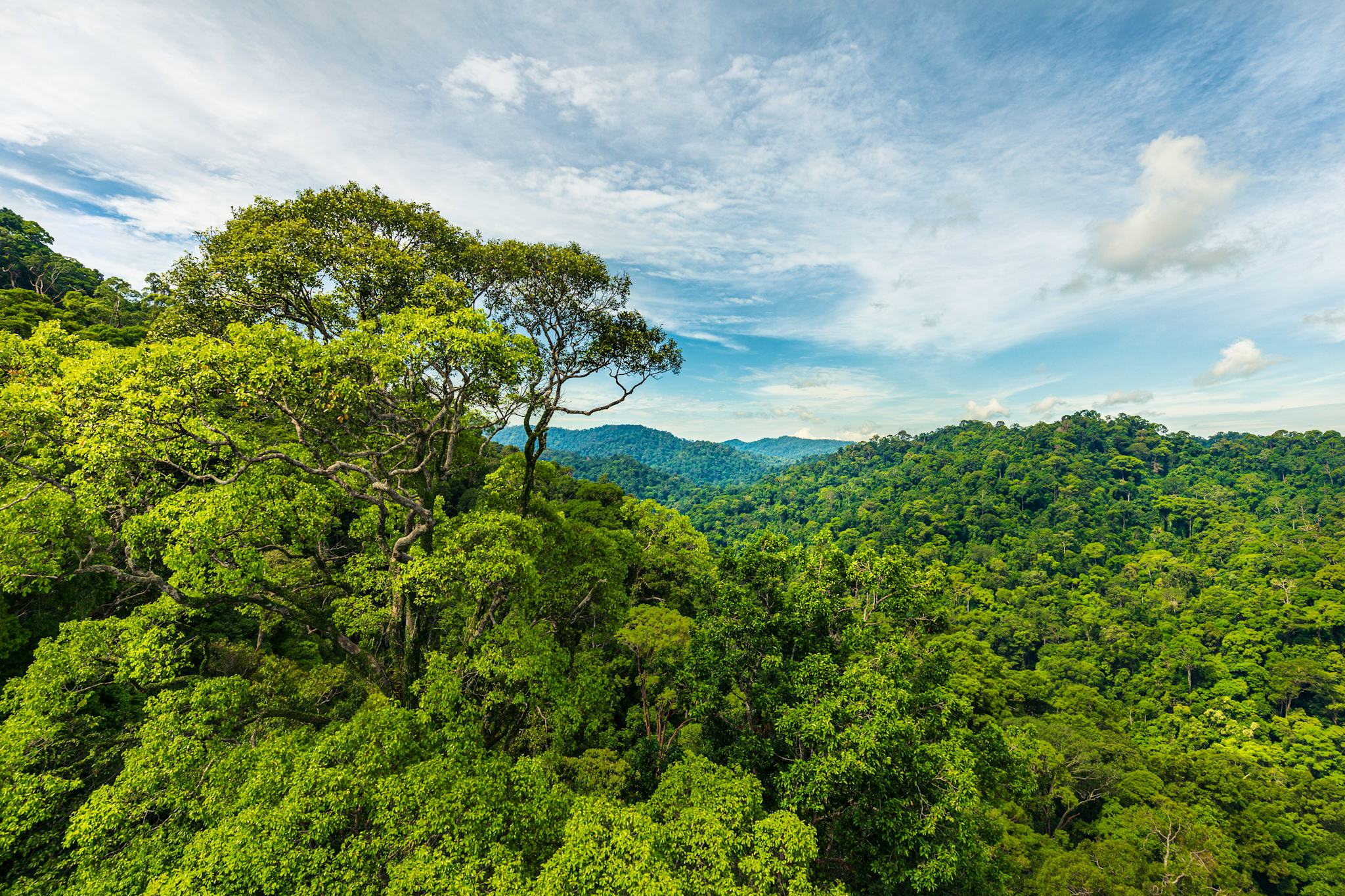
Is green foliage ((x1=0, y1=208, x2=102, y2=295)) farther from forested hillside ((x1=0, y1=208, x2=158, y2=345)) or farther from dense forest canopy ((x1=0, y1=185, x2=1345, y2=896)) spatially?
dense forest canopy ((x1=0, y1=185, x2=1345, y2=896))

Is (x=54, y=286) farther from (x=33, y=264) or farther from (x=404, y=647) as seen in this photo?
(x=404, y=647)

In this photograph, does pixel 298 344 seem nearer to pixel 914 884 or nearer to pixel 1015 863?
pixel 914 884

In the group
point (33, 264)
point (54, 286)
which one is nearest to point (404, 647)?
point (54, 286)

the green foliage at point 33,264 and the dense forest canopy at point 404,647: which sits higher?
the green foliage at point 33,264

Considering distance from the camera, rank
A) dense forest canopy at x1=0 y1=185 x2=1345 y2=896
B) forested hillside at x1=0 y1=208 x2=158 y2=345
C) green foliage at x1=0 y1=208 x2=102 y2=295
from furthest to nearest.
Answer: green foliage at x1=0 y1=208 x2=102 y2=295 → forested hillside at x1=0 y1=208 x2=158 y2=345 → dense forest canopy at x1=0 y1=185 x2=1345 y2=896

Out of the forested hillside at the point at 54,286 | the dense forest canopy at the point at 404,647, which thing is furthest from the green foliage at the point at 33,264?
the dense forest canopy at the point at 404,647

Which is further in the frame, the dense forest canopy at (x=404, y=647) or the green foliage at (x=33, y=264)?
the green foliage at (x=33, y=264)

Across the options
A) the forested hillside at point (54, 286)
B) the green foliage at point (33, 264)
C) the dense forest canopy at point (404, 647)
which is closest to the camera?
the dense forest canopy at point (404, 647)

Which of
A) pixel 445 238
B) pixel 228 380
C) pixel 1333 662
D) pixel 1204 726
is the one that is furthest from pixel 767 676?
pixel 1333 662

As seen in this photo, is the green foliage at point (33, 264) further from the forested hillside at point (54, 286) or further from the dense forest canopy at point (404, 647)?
the dense forest canopy at point (404, 647)

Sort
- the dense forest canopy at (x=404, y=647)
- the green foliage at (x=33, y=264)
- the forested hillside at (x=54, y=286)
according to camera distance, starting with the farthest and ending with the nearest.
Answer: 1. the green foliage at (x=33, y=264)
2. the forested hillside at (x=54, y=286)
3. the dense forest canopy at (x=404, y=647)

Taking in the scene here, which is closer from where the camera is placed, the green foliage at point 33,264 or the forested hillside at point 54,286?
the forested hillside at point 54,286

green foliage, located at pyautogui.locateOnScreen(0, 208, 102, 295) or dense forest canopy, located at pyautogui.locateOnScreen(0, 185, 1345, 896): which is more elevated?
green foliage, located at pyautogui.locateOnScreen(0, 208, 102, 295)

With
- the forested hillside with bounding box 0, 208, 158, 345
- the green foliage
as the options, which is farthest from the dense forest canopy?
the green foliage
